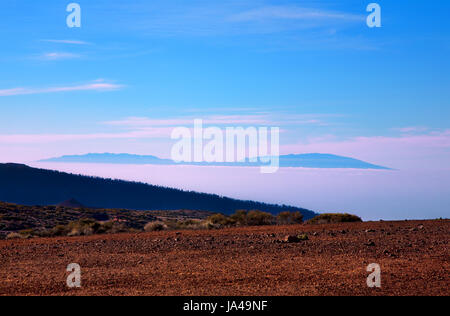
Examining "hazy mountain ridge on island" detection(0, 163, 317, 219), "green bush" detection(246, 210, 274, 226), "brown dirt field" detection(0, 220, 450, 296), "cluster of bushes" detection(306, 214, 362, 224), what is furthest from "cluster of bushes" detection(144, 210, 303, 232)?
"hazy mountain ridge on island" detection(0, 163, 317, 219)

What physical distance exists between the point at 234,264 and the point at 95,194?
6621 cm

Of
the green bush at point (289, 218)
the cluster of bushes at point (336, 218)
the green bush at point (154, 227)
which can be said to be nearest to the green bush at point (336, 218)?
the cluster of bushes at point (336, 218)

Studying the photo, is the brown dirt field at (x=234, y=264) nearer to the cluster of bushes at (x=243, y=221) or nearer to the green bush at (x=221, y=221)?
the cluster of bushes at (x=243, y=221)

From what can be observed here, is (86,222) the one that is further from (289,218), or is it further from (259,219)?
(289,218)

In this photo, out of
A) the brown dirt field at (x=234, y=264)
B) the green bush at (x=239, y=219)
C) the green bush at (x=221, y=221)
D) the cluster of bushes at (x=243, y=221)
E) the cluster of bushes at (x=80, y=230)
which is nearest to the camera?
the brown dirt field at (x=234, y=264)

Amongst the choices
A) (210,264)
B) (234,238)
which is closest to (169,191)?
(234,238)

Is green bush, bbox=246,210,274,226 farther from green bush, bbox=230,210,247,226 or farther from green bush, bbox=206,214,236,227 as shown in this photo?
green bush, bbox=206,214,236,227

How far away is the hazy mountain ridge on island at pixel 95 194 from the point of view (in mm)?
71938

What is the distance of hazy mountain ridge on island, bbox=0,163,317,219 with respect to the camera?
236 ft

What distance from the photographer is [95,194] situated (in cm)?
7588

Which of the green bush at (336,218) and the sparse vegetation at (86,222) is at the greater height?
the green bush at (336,218)

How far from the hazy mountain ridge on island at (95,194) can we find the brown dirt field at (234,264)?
174ft

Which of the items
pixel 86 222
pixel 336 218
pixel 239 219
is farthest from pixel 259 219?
pixel 86 222
